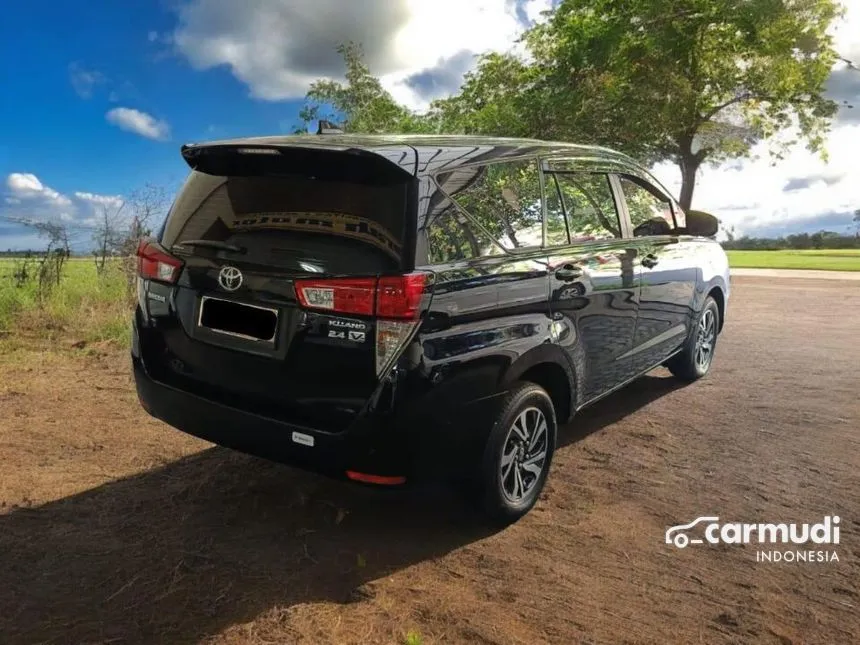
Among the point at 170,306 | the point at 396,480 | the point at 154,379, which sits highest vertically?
the point at 170,306

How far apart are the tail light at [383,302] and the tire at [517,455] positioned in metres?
0.73

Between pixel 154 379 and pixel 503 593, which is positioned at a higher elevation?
pixel 154 379

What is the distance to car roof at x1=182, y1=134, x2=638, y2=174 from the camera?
9.87 feet

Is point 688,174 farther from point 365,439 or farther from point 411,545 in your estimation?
point 365,439

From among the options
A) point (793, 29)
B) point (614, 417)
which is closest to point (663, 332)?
point (614, 417)

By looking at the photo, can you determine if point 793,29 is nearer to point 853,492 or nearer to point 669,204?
point 669,204

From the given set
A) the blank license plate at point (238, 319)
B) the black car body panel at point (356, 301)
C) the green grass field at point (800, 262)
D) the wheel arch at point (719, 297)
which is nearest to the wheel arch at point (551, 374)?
the black car body panel at point (356, 301)

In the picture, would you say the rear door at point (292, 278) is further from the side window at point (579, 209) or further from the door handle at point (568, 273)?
the side window at point (579, 209)

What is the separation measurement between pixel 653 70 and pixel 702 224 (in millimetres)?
18604

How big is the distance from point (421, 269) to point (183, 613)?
163cm

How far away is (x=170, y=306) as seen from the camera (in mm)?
3328

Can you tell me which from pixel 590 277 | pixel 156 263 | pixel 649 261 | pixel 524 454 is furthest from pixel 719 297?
pixel 156 263

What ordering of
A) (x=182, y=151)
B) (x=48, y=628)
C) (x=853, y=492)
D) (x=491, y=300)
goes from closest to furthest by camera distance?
(x=48, y=628) → (x=491, y=300) → (x=182, y=151) → (x=853, y=492)

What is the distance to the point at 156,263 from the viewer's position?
3408 millimetres
